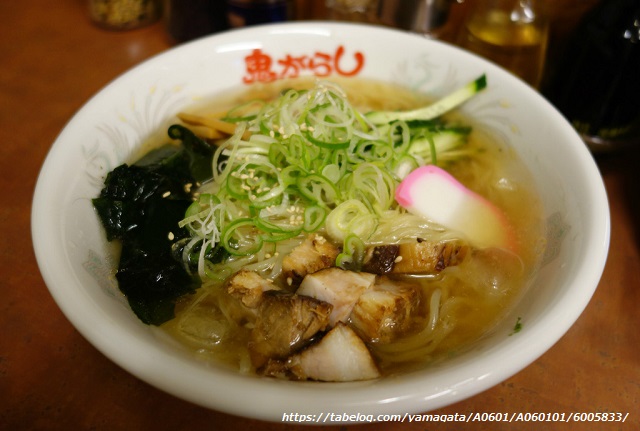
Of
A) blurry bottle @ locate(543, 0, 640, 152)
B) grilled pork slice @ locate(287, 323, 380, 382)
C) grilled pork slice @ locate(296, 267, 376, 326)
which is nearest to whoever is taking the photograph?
grilled pork slice @ locate(287, 323, 380, 382)

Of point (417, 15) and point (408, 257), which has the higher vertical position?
point (417, 15)

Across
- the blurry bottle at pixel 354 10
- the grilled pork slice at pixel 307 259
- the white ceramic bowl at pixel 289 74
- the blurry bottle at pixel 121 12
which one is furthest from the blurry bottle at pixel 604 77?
the blurry bottle at pixel 121 12

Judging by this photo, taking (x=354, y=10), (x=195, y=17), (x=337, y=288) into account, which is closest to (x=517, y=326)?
(x=337, y=288)

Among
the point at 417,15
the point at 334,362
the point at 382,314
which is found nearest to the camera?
the point at 334,362

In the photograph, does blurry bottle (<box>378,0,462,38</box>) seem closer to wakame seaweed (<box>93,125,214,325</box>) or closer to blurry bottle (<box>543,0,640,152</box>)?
blurry bottle (<box>543,0,640,152</box>)

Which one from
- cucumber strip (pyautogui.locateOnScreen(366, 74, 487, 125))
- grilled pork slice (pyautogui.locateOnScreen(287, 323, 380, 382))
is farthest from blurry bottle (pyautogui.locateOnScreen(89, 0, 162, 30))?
grilled pork slice (pyautogui.locateOnScreen(287, 323, 380, 382))

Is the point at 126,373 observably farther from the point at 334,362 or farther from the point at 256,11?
the point at 256,11

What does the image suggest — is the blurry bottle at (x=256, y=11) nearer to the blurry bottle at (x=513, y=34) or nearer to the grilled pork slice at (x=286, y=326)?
the blurry bottle at (x=513, y=34)
